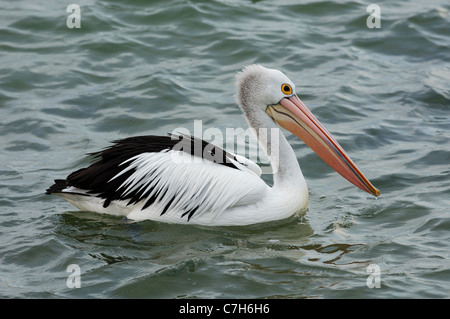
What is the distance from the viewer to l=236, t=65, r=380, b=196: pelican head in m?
5.52

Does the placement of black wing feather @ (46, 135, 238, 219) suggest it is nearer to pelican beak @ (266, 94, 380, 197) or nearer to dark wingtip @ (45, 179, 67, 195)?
dark wingtip @ (45, 179, 67, 195)

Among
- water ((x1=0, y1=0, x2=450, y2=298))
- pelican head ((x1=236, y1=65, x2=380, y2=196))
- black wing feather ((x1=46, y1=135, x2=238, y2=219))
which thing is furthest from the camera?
pelican head ((x1=236, y1=65, x2=380, y2=196))

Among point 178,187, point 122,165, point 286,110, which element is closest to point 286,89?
point 286,110

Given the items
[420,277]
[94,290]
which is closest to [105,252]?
[94,290]

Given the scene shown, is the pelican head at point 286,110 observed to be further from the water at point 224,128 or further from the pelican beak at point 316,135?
the water at point 224,128

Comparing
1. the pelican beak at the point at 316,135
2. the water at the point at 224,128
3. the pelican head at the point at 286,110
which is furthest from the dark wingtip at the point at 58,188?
the pelican beak at the point at 316,135

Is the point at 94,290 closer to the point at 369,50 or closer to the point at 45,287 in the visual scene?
the point at 45,287

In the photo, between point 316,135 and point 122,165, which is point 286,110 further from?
point 122,165

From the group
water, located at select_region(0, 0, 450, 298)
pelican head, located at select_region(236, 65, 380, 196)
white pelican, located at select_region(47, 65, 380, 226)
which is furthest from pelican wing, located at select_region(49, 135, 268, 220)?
pelican head, located at select_region(236, 65, 380, 196)

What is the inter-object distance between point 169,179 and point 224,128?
1983mm

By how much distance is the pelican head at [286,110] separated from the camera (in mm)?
5523

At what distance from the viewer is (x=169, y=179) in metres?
5.28

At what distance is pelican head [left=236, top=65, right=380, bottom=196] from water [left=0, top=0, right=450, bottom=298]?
369 mm

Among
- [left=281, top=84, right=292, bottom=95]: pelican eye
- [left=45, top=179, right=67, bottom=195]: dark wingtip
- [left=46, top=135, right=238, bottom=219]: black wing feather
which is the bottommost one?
[left=45, top=179, right=67, bottom=195]: dark wingtip
